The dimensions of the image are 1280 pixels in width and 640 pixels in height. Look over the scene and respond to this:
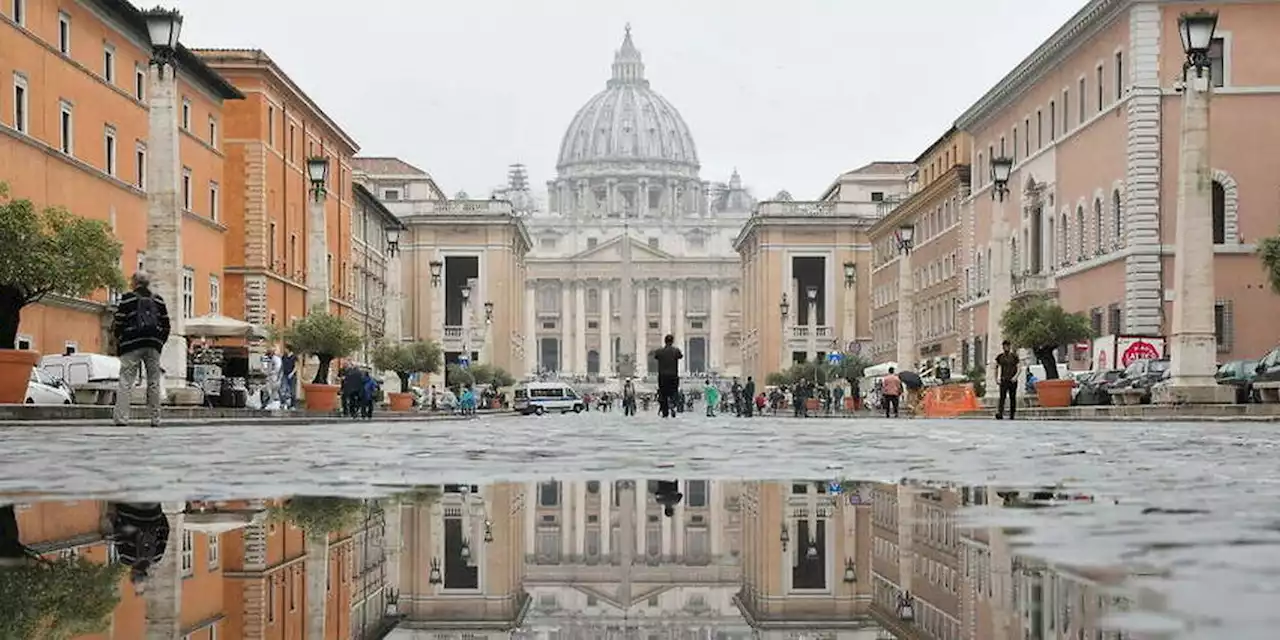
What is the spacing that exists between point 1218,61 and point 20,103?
31.9 m

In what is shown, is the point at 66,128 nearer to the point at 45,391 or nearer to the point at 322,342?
the point at 322,342

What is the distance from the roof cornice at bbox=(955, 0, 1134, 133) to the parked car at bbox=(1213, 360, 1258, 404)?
1486 cm

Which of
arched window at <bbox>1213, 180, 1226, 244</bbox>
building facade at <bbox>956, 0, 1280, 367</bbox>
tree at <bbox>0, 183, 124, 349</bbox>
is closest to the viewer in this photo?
tree at <bbox>0, 183, 124, 349</bbox>

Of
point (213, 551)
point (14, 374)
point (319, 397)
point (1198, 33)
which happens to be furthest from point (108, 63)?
point (213, 551)

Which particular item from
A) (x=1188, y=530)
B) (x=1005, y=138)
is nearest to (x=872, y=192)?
(x=1005, y=138)

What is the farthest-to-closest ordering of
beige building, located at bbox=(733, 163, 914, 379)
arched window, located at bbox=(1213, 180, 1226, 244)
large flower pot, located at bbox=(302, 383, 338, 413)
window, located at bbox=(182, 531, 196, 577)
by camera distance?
beige building, located at bbox=(733, 163, 914, 379) → arched window, located at bbox=(1213, 180, 1226, 244) → large flower pot, located at bbox=(302, 383, 338, 413) → window, located at bbox=(182, 531, 196, 577)

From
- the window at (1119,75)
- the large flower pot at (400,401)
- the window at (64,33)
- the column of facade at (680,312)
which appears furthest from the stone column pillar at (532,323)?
the window at (64,33)

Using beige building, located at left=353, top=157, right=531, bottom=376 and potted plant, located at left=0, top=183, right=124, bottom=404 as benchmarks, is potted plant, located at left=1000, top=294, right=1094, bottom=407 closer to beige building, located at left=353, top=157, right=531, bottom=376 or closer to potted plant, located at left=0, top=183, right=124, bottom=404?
potted plant, located at left=0, top=183, right=124, bottom=404

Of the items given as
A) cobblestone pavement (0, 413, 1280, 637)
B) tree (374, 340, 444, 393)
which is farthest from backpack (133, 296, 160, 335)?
tree (374, 340, 444, 393)

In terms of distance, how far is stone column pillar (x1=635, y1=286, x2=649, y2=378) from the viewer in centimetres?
18112

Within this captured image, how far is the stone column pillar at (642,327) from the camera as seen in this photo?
594 feet

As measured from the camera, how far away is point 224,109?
5675 centimetres

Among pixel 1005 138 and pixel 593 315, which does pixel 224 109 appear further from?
pixel 593 315

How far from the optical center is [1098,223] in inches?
2136
